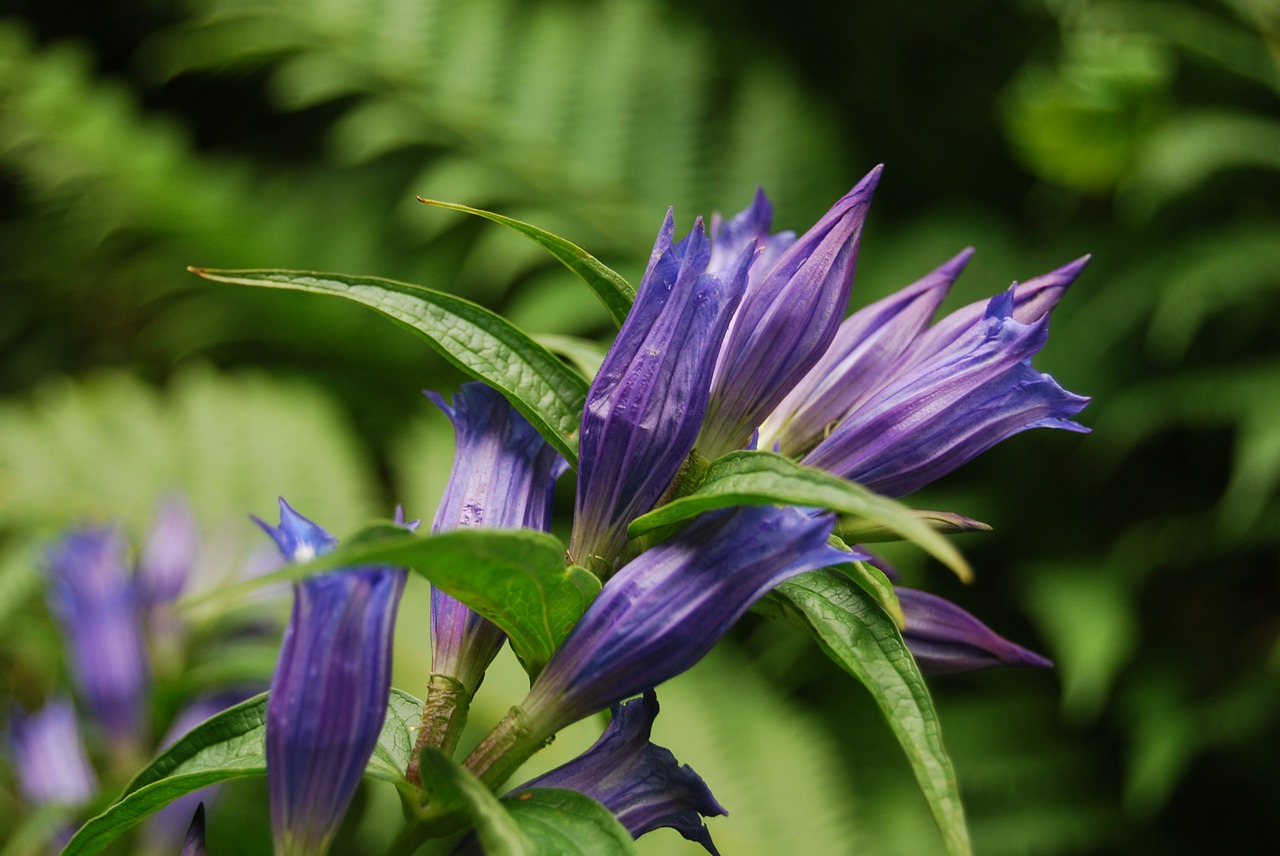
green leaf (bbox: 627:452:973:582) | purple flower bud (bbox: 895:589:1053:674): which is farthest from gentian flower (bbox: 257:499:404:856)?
purple flower bud (bbox: 895:589:1053:674)

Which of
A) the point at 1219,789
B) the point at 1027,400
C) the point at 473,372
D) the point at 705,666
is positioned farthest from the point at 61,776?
the point at 1219,789

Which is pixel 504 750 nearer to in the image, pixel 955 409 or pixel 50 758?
pixel 955 409

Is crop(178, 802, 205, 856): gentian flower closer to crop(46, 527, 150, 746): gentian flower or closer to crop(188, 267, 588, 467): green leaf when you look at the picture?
crop(188, 267, 588, 467): green leaf

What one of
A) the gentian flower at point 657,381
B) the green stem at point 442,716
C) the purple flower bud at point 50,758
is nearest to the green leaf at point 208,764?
the green stem at point 442,716

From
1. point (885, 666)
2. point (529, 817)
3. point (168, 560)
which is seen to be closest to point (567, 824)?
point (529, 817)

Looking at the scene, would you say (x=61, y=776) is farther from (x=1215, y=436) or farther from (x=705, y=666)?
(x=1215, y=436)

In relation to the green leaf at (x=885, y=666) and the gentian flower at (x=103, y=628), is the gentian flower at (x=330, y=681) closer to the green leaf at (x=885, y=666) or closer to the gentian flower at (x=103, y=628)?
the green leaf at (x=885, y=666)
